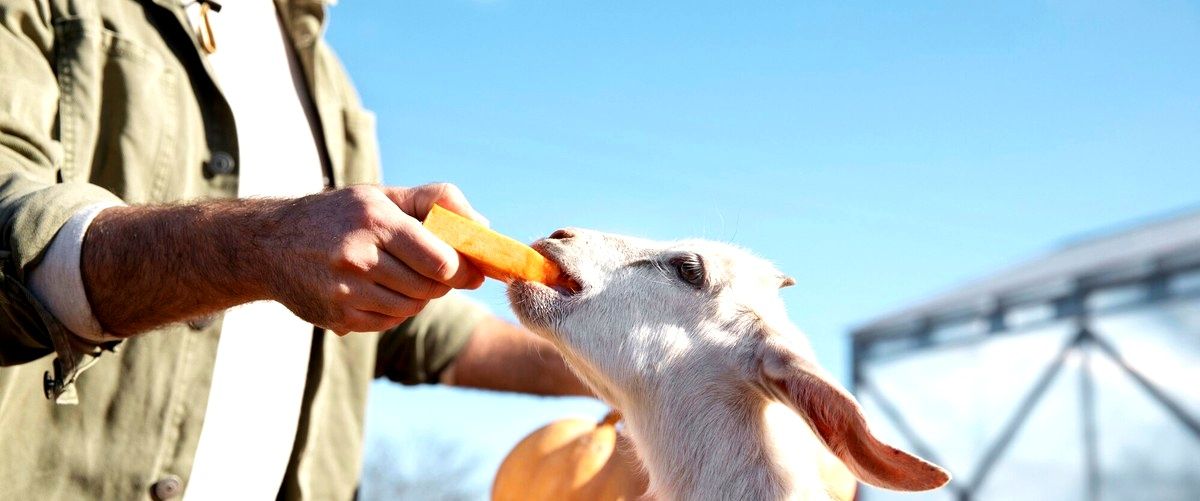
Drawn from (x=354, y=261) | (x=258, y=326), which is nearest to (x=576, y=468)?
(x=258, y=326)

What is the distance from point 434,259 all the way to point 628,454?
128cm

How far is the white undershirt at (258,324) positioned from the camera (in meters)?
3.36

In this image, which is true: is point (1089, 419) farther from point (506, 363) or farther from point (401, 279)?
point (401, 279)

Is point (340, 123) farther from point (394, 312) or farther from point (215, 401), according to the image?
point (394, 312)

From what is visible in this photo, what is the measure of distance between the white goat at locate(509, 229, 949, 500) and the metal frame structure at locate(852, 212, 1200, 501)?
32.7 ft

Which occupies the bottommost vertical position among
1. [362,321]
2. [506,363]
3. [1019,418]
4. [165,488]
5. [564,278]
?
[165,488]

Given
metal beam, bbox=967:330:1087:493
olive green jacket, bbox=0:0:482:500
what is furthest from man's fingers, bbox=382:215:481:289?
metal beam, bbox=967:330:1087:493

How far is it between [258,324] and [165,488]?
565 millimetres

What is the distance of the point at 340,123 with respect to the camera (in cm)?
404

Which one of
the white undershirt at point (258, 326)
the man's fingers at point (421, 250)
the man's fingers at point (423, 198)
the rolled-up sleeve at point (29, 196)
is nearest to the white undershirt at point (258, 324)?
the white undershirt at point (258, 326)

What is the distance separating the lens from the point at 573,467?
356 cm

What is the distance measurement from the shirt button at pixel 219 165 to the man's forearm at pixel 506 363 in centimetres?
121

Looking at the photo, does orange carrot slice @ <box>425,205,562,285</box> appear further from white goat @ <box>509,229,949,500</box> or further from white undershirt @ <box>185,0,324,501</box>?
white undershirt @ <box>185,0,324,501</box>

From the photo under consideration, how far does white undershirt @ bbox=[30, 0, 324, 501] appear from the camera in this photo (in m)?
3.36
